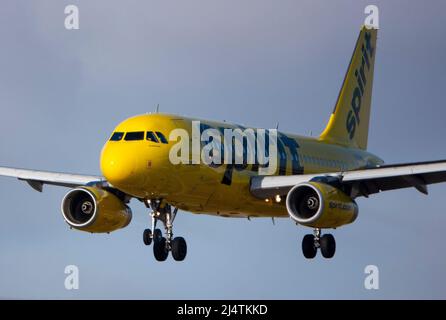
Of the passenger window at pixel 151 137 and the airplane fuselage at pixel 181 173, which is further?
the passenger window at pixel 151 137

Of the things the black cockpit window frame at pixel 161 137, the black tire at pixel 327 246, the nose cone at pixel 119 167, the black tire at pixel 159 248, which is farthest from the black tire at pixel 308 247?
the nose cone at pixel 119 167

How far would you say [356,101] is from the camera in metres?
72.9

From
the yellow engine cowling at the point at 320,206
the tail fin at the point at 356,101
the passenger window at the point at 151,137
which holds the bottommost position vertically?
the yellow engine cowling at the point at 320,206

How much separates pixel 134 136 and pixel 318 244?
1095 cm

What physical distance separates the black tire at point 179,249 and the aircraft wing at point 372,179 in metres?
3.67

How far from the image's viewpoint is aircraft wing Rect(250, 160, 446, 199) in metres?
54.0

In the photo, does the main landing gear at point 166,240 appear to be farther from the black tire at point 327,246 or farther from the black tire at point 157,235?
the black tire at point 327,246

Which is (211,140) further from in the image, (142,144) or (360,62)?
(360,62)

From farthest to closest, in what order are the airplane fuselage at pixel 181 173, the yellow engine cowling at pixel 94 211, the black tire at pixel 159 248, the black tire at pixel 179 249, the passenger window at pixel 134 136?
the yellow engine cowling at pixel 94 211 → the black tire at pixel 179 249 → the black tire at pixel 159 248 → the passenger window at pixel 134 136 → the airplane fuselage at pixel 181 173

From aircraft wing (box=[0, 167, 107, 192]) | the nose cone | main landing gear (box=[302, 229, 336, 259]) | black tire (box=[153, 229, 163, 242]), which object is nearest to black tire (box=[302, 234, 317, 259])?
main landing gear (box=[302, 229, 336, 259])

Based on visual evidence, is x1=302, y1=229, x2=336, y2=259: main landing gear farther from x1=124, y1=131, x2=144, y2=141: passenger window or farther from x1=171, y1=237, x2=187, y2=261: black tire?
x1=124, y1=131, x2=144, y2=141: passenger window

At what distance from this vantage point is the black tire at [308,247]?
58.3m

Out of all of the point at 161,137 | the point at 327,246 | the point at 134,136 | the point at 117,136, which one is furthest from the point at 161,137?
the point at 327,246

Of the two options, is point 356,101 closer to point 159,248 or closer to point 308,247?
point 308,247
